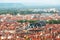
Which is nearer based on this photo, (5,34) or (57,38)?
(57,38)

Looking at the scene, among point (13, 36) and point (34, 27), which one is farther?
point (34, 27)

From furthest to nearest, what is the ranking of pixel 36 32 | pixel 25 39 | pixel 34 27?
pixel 34 27 < pixel 36 32 < pixel 25 39

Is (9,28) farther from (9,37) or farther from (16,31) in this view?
(9,37)

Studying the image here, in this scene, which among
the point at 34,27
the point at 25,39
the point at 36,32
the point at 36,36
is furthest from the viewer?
the point at 34,27

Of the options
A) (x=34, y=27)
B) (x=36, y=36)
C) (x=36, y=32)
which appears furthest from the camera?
(x=34, y=27)

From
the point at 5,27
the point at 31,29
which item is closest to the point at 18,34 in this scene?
the point at 31,29

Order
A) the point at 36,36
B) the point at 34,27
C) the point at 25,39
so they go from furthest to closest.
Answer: the point at 34,27
the point at 36,36
the point at 25,39

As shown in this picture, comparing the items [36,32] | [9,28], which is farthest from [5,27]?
[36,32]

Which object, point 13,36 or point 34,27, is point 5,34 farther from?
point 34,27
